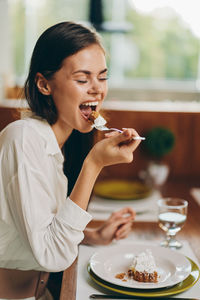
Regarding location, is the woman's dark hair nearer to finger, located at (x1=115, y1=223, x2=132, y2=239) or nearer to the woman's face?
the woman's face

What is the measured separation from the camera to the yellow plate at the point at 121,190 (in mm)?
1655

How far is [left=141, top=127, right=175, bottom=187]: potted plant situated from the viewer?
6.29 feet

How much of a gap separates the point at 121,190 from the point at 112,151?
75cm

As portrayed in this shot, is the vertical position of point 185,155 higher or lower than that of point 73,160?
lower

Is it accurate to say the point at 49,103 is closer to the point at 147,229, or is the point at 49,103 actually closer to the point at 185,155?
the point at 147,229

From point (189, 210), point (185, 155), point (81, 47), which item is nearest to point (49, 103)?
point (81, 47)

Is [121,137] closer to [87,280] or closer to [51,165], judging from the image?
[51,165]

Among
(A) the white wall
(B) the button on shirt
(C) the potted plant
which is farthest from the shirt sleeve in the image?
(A) the white wall

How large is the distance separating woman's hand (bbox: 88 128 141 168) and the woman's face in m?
0.17

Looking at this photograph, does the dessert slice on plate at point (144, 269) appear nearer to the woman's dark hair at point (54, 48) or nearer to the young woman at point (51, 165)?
the young woman at point (51, 165)

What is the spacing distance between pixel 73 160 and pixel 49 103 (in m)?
0.36

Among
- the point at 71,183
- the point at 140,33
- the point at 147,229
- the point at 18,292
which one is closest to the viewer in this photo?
the point at 18,292

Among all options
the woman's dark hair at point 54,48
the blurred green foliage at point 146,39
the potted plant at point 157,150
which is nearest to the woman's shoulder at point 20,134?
the woman's dark hair at point 54,48

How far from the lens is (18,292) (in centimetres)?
118
